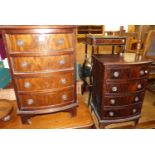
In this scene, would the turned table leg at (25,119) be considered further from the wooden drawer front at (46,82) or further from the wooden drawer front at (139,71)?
the wooden drawer front at (139,71)

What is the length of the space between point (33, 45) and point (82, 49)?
8.04 ft

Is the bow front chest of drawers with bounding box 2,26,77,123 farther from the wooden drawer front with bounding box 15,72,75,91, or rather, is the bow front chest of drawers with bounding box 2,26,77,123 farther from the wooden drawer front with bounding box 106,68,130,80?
the wooden drawer front with bounding box 106,68,130,80

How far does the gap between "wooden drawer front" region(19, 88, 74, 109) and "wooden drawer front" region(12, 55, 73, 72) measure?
0.26 m

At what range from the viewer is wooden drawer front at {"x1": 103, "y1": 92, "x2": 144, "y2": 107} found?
151cm

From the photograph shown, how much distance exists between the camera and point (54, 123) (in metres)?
1.49

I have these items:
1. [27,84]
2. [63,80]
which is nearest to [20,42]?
[27,84]

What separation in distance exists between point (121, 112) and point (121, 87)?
0.35 meters

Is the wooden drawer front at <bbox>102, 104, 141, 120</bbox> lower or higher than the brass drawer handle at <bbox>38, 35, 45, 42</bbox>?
lower

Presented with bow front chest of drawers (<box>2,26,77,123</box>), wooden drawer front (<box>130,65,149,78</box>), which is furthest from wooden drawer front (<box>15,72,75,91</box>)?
wooden drawer front (<box>130,65,149,78</box>)

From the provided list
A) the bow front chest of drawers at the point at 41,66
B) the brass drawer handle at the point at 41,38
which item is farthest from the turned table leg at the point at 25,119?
the brass drawer handle at the point at 41,38

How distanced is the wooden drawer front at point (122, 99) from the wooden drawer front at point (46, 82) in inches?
20.8

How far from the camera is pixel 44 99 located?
50.8 inches
